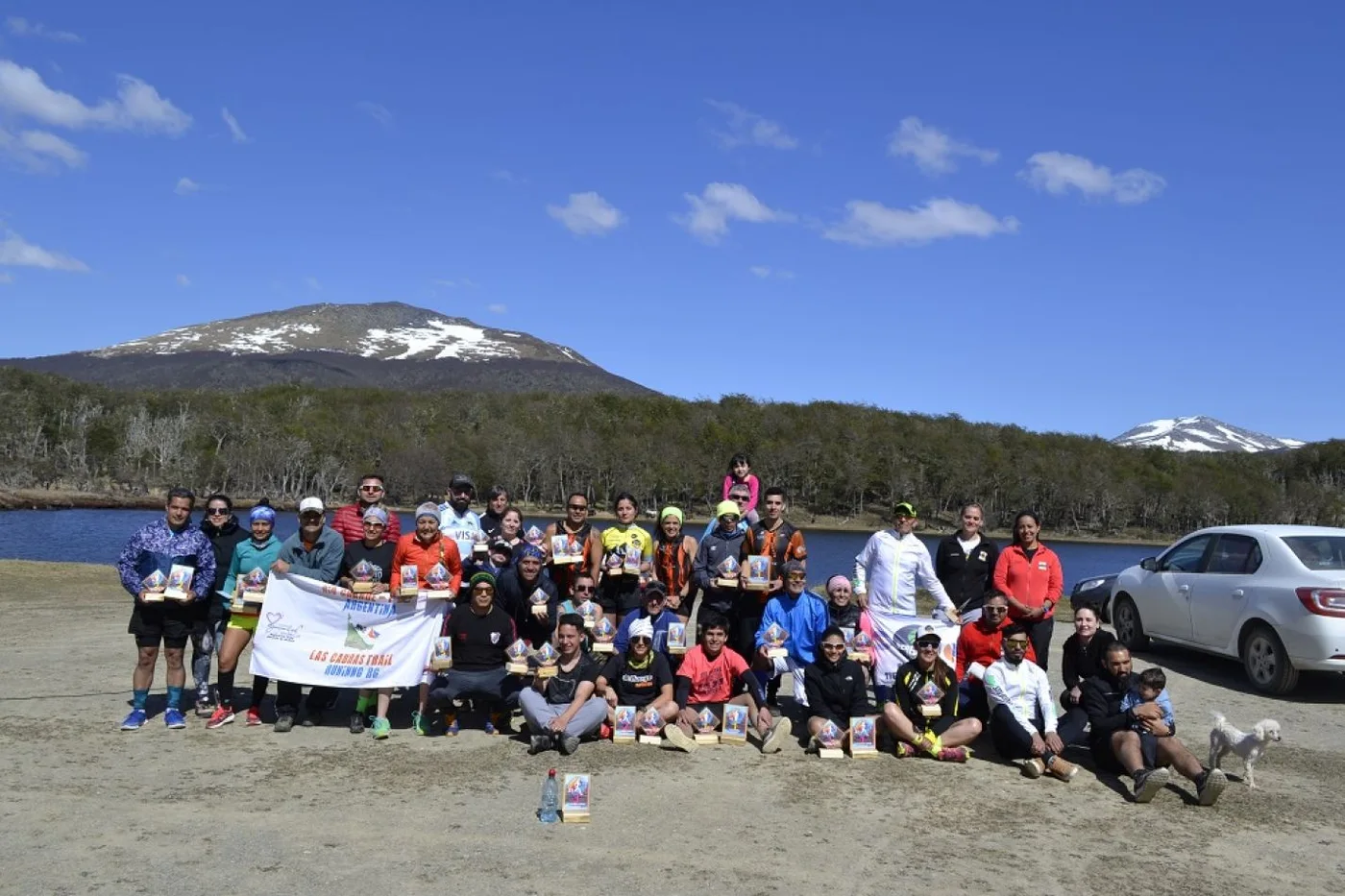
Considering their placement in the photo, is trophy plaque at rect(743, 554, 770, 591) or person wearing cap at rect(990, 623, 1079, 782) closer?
person wearing cap at rect(990, 623, 1079, 782)

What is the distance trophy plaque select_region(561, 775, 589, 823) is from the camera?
612 centimetres

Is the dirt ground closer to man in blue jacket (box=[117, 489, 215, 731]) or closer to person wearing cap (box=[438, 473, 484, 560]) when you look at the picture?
man in blue jacket (box=[117, 489, 215, 731])

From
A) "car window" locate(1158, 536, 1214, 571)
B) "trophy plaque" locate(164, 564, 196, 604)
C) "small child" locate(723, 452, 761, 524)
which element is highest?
"small child" locate(723, 452, 761, 524)

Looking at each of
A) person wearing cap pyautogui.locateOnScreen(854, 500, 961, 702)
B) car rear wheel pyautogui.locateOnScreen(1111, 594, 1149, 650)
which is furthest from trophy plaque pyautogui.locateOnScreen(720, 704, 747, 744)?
car rear wheel pyautogui.locateOnScreen(1111, 594, 1149, 650)

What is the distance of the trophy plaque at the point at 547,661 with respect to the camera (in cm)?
816

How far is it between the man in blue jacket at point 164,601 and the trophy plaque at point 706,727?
165 inches

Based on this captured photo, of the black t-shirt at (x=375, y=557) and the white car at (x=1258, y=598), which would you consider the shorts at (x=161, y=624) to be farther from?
the white car at (x=1258, y=598)

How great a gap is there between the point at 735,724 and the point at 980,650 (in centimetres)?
217

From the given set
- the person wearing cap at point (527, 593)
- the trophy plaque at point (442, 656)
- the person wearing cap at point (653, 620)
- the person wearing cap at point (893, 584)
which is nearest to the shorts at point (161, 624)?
the trophy plaque at point (442, 656)

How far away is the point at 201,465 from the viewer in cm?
11125

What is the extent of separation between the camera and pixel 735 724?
27.1ft

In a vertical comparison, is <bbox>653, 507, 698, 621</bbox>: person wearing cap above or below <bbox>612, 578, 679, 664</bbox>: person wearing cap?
above

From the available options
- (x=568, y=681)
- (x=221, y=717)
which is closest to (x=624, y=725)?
(x=568, y=681)

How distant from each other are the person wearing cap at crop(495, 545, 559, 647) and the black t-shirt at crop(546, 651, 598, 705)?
755 millimetres
